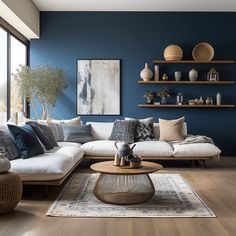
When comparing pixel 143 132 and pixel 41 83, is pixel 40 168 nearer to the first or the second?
pixel 143 132

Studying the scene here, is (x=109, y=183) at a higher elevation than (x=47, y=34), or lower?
lower

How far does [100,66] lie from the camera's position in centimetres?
716

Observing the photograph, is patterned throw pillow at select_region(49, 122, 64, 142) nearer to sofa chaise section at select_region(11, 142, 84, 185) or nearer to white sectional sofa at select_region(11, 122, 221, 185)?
white sectional sofa at select_region(11, 122, 221, 185)

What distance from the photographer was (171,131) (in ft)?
20.5

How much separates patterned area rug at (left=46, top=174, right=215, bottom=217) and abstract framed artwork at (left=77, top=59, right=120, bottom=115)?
2856 millimetres

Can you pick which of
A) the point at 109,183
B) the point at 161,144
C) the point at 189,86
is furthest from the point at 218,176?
the point at 189,86

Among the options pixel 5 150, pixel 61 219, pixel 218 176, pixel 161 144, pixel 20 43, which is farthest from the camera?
pixel 20 43

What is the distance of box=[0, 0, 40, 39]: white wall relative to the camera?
208 inches

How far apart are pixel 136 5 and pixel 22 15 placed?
7.01 feet

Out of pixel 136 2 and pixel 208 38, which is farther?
pixel 208 38

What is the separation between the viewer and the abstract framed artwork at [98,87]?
23.5 feet

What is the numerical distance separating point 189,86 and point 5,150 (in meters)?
4.29

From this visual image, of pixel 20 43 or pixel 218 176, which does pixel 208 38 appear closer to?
→ pixel 218 176

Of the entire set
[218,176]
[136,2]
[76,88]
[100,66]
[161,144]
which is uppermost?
[136,2]
